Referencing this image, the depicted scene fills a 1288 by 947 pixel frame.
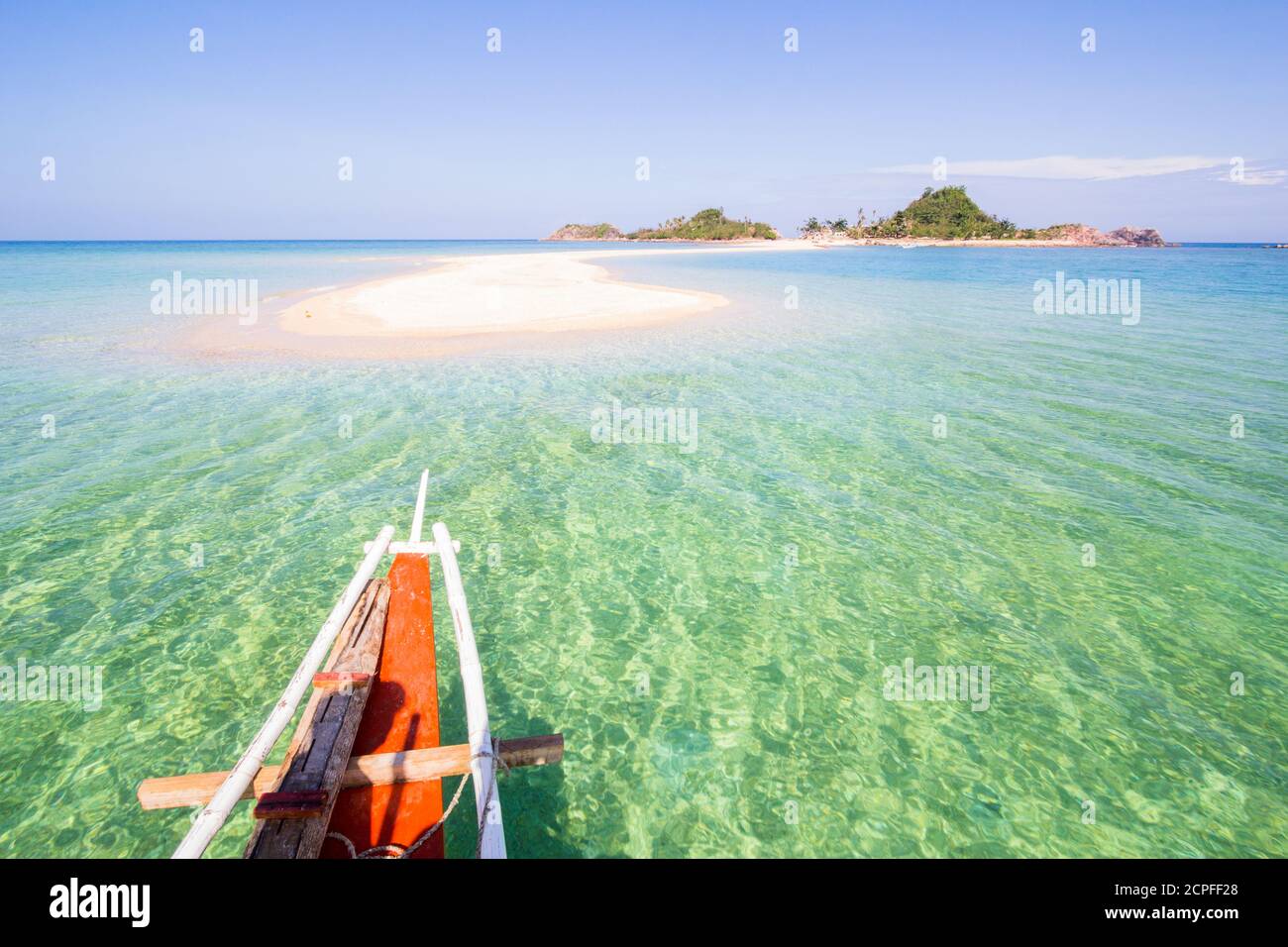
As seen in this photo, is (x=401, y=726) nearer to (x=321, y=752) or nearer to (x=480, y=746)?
(x=321, y=752)

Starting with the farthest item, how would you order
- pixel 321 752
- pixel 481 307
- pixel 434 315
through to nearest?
pixel 481 307
pixel 434 315
pixel 321 752

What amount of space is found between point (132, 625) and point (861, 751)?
333 inches

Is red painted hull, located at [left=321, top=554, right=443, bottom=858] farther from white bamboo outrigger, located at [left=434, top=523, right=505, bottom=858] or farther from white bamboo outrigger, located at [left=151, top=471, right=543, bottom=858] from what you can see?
white bamboo outrigger, located at [left=434, top=523, right=505, bottom=858]

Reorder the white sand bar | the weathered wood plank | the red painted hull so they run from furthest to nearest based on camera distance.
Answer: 1. the white sand bar
2. the red painted hull
3. the weathered wood plank

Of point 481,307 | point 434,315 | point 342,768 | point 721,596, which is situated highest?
point 481,307

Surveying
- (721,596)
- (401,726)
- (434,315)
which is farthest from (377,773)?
(434,315)

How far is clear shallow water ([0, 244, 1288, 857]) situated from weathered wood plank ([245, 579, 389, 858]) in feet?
4.19

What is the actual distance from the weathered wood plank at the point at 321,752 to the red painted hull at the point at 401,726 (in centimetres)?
16

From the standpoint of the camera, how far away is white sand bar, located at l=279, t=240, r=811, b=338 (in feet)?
87.1

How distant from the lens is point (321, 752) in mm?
4129

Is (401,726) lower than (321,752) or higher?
lower

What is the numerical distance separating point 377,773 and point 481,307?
30.3 m

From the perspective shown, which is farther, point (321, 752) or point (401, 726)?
point (401, 726)

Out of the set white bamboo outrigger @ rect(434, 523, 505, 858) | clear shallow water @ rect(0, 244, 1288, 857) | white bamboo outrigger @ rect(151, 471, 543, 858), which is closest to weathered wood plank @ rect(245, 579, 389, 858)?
white bamboo outrigger @ rect(151, 471, 543, 858)
